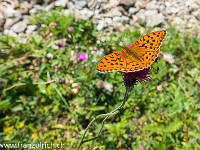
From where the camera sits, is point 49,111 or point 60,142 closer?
point 60,142

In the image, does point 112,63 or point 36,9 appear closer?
point 112,63

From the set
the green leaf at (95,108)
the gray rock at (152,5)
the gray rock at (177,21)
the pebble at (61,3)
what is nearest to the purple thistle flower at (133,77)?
the green leaf at (95,108)

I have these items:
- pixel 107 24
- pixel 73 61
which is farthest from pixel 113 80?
pixel 107 24

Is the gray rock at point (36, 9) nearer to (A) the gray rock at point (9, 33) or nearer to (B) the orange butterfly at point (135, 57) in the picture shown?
(A) the gray rock at point (9, 33)

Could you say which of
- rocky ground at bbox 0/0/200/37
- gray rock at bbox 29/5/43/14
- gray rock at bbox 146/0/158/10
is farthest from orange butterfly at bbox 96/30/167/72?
gray rock at bbox 146/0/158/10

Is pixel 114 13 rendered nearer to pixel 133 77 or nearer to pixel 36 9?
pixel 36 9

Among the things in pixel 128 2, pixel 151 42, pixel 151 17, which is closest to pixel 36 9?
pixel 128 2

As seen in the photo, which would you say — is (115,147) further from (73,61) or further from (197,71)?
(197,71)
